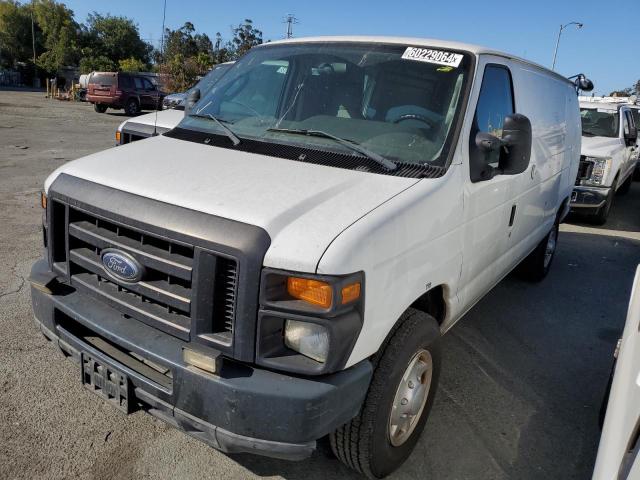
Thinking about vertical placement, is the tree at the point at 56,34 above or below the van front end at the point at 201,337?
above

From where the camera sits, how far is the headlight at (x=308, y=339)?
6.98 feet

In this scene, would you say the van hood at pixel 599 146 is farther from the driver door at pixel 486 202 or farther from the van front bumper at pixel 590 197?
the driver door at pixel 486 202

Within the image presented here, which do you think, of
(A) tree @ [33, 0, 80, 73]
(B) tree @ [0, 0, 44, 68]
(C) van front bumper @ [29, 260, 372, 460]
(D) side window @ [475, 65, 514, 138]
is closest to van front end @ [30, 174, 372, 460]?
(C) van front bumper @ [29, 260, 372, 460]

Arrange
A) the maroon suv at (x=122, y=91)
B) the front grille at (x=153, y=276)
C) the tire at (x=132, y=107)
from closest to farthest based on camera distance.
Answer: the front grille at (x=153, y=276), the maroon suv at (x=122, y=91), the tire at (x=132, y=107)

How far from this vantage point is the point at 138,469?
8.93 ft

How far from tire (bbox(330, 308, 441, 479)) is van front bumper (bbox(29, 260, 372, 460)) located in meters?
0.15

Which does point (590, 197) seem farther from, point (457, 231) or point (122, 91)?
point (122, 91)

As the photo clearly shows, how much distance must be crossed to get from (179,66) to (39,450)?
116ft

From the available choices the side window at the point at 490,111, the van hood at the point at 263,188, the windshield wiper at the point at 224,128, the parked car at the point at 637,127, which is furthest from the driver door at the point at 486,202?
the parked car at the point at 637,127

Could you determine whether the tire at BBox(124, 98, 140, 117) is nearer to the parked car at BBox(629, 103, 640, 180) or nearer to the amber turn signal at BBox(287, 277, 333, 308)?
the parked car at BBox(629, 103, 640, 180)

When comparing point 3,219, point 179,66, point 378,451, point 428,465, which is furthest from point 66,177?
Result: point 179,66

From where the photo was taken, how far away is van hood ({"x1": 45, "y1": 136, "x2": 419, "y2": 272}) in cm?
214

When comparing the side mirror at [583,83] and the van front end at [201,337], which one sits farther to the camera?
the side mirror at [583,83]

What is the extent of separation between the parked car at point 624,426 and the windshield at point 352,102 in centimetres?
128
